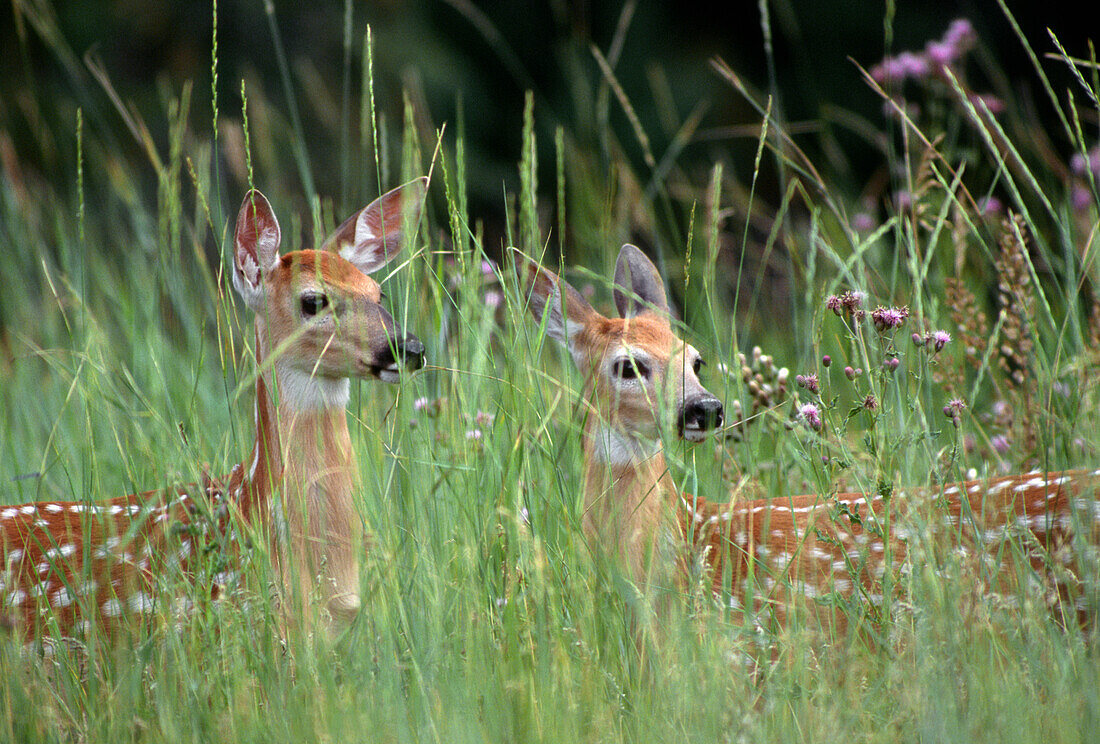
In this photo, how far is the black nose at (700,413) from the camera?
2.66 metres

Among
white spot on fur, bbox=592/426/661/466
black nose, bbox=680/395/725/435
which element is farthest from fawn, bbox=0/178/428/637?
black nose, bbox=680/395/725/435

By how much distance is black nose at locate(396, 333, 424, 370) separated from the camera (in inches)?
102

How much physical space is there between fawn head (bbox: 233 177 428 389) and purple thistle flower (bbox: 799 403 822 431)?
0.80 meters

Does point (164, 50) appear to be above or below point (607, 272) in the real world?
above

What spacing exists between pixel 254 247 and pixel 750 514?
1286mm

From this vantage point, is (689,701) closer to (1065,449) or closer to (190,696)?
(190,696)

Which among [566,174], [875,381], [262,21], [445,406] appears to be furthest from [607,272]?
[262,21]

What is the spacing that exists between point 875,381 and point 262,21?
7712mm

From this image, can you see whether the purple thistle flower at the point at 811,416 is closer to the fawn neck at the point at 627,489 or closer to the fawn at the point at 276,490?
the fawn neck at the point at 627,489

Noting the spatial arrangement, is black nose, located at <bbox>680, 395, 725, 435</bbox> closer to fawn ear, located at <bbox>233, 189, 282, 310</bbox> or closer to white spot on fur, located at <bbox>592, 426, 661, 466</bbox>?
white spot on fur, located at <bbox>592, 426, 661, 466</bbox>

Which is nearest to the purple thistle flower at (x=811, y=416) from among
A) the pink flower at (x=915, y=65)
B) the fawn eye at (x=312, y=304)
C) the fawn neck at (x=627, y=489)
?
the fawn neck at (x=627, y=489)

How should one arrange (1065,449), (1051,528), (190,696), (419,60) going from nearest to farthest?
1. (190,696)
2. (1051,528)
3. (1065,449)
4. (419,60)

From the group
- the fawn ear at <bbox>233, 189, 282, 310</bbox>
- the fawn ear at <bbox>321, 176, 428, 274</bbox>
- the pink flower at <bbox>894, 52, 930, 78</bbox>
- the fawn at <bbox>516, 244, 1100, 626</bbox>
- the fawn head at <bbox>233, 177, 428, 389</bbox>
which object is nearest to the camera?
the fawn at <bbox>516, 244, 1100, 626</bbox>

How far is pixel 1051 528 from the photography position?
2555mm
